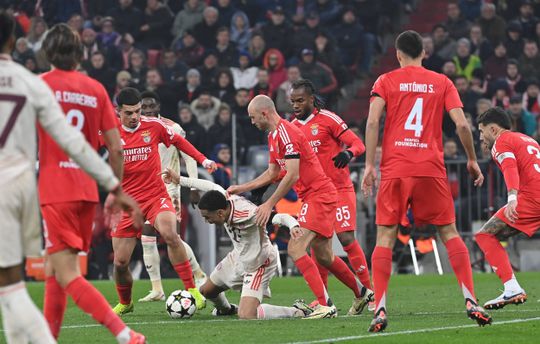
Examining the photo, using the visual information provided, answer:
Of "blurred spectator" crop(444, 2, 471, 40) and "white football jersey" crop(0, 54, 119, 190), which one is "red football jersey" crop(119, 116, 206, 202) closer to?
"white football jersey" crop(0, 54, 119, 190)

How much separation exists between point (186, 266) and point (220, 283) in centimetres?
97

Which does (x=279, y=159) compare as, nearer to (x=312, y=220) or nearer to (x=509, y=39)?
(x=312, y=220)

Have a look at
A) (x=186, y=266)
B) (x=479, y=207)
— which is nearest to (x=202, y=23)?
(x=479, y=207)

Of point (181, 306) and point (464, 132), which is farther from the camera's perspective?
point (181, 306)

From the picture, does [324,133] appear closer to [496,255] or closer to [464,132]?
[496,255]

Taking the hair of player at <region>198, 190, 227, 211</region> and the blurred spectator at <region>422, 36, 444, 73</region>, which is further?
the blurred spectator at <region>422, 36, 444, 73</region>

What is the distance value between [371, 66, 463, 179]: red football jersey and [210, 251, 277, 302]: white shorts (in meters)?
2.27

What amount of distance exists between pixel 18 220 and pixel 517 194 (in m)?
6.37

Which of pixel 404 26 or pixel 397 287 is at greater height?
pixel 404 26

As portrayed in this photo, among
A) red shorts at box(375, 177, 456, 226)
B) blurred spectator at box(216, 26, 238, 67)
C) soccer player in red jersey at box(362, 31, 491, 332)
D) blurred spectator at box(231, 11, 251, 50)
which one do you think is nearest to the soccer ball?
soccer player in red jersey at box(362, 31, 491, 332)

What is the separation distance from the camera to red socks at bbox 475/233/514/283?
40.3 ft

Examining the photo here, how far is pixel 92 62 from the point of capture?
2633cm

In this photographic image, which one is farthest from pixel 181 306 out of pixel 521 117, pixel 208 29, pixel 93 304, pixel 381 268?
pixel 208 29

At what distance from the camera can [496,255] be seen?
1236cm
